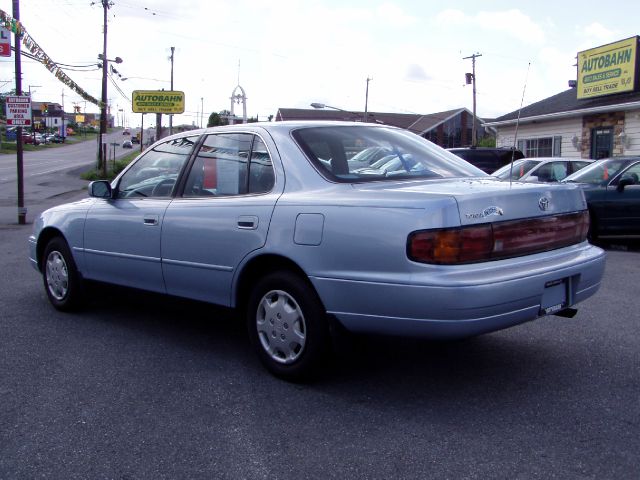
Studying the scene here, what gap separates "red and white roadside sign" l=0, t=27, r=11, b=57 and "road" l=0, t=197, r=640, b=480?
10368 mm

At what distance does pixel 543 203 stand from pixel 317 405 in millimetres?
1692

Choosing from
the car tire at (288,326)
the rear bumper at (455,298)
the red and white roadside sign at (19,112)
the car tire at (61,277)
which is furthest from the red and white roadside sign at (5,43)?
the rear bumper at (455,298)

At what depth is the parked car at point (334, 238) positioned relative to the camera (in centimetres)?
356

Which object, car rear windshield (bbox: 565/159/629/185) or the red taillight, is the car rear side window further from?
car rear windshield (bbox: 565/159/629/185)

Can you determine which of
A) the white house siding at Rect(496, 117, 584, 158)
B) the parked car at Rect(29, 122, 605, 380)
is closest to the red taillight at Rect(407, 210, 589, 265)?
the parked car at Rect(29, 122, 605, 380)

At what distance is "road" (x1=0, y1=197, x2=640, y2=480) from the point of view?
10.5ft

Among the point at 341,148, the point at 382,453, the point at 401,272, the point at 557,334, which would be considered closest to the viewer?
the point at 382,453

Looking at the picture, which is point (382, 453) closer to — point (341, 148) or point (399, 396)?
point (399, 396)

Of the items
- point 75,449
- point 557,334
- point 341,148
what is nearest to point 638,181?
point 557,334

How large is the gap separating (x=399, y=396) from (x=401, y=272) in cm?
86

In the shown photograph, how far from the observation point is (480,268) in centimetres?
359

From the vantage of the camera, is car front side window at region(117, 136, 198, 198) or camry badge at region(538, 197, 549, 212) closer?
camry badge at region(538, 197, 549, 212)

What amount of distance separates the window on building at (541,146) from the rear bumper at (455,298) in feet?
67.2

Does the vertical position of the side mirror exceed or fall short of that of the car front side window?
it falls short
